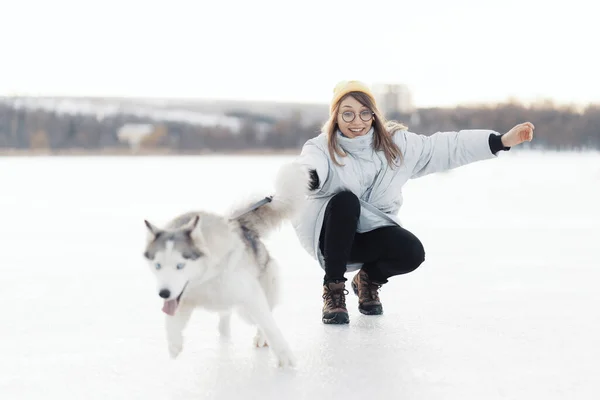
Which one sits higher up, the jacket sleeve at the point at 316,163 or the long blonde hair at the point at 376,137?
the long blonde hair at the point at 376,137

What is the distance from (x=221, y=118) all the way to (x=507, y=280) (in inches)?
491

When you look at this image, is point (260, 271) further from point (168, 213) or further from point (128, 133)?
point (128, 133)

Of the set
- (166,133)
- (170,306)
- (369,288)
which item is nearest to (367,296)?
(369,288)

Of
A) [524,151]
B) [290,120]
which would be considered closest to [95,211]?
[290,120]

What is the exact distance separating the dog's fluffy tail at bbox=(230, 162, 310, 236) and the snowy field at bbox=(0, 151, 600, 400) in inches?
3.9

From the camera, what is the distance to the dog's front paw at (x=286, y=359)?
Result: 6.20ft

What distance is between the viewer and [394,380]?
1.80 metres

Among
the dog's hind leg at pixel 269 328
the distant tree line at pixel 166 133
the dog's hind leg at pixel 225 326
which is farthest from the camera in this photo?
the distant tree line at pixel 166 133

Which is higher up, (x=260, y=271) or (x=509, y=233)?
(x=260, y=271)

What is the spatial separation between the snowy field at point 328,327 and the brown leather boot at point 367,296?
0.16ft

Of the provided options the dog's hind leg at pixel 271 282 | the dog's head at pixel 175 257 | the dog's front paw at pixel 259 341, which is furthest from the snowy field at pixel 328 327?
the dog's head at pixel 175 257

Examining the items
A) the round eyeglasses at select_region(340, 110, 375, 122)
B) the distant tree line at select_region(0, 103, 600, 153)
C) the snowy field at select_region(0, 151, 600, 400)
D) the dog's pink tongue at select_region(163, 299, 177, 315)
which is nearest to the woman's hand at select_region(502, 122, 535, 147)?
the round eyeglasses at select_region(340, 110, 375, 122)

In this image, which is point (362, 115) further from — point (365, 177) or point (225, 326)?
point (225, 326)

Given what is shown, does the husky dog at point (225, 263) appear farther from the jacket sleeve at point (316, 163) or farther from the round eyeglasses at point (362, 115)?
the round eyeglasses at point (362, 115)
